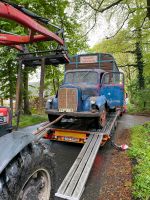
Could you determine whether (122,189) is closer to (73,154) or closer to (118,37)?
(73,154)

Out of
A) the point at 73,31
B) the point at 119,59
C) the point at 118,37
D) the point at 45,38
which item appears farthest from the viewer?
the point at 119,59

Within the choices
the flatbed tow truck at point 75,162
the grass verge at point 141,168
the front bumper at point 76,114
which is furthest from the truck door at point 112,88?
the grass verge at point 141,168

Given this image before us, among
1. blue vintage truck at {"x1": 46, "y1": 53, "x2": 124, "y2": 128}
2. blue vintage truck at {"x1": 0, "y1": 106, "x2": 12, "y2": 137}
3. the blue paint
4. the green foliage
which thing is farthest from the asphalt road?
the green foliage

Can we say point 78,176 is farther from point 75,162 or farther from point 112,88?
point 112,88

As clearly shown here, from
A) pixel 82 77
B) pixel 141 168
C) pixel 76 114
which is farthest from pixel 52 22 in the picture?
pixel 141 168

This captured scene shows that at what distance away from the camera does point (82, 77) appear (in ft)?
26.8

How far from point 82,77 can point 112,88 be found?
1.59m

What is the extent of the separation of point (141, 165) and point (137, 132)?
359 cm

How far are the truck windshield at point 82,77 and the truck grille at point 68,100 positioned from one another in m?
1.49

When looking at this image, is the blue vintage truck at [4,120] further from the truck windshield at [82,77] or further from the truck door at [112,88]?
the truck door at [112,88]

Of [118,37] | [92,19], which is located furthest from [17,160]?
[118,37]

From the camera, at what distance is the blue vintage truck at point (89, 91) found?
6586 mm

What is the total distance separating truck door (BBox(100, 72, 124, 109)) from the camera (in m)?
8.26

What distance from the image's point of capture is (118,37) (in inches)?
669
